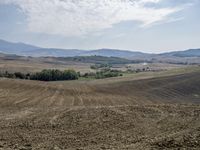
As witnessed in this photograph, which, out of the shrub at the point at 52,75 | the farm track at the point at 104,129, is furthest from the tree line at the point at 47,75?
the farm track at the point at 104,129

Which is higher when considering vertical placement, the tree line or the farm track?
the farm track

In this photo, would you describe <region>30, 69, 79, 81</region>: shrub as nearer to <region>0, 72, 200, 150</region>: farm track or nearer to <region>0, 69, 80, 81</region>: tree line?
<region>0, 69, 80, 81</region>: tree line

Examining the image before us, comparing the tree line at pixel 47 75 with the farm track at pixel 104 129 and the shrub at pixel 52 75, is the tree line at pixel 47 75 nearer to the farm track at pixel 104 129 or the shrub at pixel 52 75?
the shrub at pixel 52 75

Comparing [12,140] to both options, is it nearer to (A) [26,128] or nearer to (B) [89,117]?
(A) [26,128]

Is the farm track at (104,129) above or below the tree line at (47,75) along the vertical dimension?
above

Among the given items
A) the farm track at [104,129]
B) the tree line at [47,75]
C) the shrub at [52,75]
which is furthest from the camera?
the shrub at [52,75]

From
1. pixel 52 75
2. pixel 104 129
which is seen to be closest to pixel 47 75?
pixel 52 75

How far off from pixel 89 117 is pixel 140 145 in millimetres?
8469

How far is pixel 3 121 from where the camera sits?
75.9ft

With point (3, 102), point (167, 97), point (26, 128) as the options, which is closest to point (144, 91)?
point (167, 97)

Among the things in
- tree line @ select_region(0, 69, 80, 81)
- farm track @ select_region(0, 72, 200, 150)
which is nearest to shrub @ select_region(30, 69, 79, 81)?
tree line @ select_region(0, 69, 80, 81)

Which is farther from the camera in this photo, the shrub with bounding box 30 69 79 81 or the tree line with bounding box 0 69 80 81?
the shrub with bounding box 30 69 79 81

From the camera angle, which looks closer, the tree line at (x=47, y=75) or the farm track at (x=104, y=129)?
the farm track at (x=104, y=129)

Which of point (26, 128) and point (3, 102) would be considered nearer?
point (26, 128)
